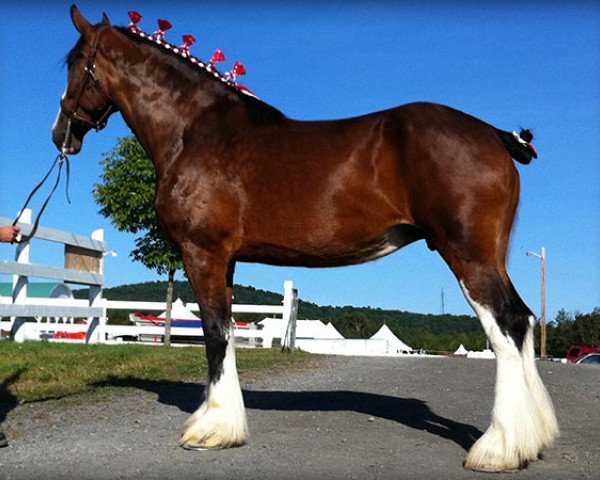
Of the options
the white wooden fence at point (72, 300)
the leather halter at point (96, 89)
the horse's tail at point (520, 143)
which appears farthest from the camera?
the white wooden fence at point (72, 300)

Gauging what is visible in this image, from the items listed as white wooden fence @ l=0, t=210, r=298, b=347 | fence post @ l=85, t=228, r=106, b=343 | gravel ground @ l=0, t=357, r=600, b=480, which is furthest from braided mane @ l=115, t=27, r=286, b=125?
fence post @ l=85, t=228, r=106, b=343

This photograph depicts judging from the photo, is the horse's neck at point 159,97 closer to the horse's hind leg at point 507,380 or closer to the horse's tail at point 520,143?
the horse's tail at point 520,143

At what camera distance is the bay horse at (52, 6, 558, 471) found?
4.93 metres

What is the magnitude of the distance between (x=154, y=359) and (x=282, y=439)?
6.19 metres

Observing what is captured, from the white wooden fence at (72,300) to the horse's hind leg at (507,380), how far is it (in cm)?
945

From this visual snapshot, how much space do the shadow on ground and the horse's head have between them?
8.97 ft

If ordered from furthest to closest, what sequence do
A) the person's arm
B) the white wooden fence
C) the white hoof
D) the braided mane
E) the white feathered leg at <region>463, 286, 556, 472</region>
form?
the white wooden fence → the braided mane → the person's arm → the white hoof → the white feathered leg at <region>463, 286, 556, 472</region>

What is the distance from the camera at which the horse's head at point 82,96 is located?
6.45m

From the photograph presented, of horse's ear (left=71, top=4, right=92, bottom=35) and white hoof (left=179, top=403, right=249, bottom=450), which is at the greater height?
horse's ear (left=71, top=4, right=92, bottom=35)

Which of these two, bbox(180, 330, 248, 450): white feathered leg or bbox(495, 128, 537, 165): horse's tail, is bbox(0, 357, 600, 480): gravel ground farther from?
bbox(495, 128, 537, 165): horse's tail

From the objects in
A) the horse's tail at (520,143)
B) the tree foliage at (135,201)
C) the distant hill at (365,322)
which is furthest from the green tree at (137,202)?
the distant hill at (365,322)

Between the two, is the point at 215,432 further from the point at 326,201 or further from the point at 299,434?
the point at 326,201

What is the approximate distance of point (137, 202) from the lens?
688 inches

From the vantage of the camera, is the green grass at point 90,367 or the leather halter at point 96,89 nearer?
the leather halter at point 96,89
